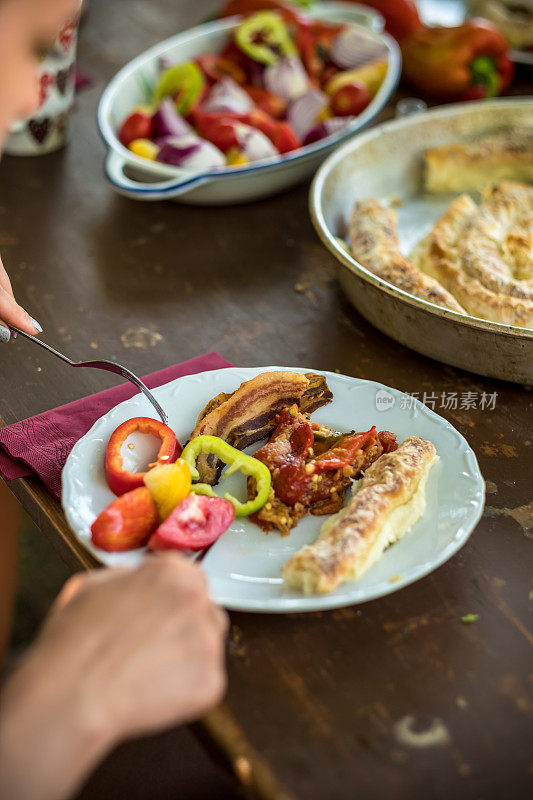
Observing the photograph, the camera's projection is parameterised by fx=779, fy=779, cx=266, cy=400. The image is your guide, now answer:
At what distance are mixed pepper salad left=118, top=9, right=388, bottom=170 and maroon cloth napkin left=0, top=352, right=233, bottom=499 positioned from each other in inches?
21.9

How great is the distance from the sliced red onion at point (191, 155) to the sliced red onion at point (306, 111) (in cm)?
27

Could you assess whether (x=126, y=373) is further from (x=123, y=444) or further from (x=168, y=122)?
(x=168, y=122)

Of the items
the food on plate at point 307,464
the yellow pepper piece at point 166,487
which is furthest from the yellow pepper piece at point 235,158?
the yellow pepper piece at point 166,487

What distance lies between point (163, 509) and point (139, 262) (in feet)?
2.47

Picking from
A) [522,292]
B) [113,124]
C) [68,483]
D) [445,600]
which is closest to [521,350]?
[522,292]

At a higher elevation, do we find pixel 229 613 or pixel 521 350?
pixel 521 350

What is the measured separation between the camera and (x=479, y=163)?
163 cm

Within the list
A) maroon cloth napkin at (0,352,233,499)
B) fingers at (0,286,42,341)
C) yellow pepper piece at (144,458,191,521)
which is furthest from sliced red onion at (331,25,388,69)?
yellow pepper piece at (144,458,191,521)

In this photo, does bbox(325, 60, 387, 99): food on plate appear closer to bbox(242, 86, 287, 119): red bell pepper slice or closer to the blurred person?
bbox(242, 86, 287, 119): red bell pepper slice

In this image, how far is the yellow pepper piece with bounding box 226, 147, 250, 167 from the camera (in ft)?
5.17

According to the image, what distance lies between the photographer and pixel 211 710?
0.80 m

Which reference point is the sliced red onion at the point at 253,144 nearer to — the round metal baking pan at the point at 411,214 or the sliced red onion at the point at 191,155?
the sliced red onion at the point at 191,155

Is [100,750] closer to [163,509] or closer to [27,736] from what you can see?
[27,736]

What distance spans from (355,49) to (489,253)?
2.65ft
